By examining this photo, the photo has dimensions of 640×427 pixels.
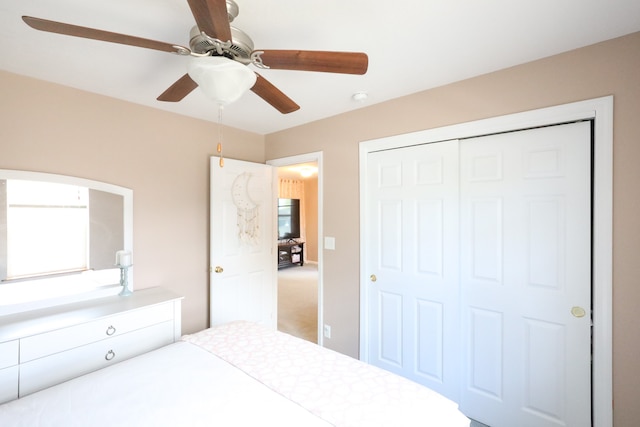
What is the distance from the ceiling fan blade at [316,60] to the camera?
1.12 meters

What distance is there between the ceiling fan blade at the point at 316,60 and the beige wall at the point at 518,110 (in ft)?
3.76

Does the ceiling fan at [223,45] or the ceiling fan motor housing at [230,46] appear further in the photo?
the ceiling fan motor housing at [230,46]

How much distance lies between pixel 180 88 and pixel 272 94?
477mm

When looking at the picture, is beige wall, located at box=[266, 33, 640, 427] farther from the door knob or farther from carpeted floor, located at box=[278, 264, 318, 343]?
carpeted floor, located at box=[278, 264, 318, 343]

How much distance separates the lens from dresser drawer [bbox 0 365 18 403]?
1.47 meters

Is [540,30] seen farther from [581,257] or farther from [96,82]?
[96,82]

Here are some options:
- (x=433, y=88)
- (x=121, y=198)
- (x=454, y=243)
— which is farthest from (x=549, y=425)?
(x=121, y=198)

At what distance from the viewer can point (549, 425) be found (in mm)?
1707

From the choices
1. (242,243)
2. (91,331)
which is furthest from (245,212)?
(91,331)

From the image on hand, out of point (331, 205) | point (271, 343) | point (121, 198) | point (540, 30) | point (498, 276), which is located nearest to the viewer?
point (540, 30)

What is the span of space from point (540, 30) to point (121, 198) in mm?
2964

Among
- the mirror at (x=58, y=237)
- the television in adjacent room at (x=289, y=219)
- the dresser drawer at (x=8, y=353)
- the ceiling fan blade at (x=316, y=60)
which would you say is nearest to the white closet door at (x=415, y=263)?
the ceiling fan blade at (x=316, y=60)

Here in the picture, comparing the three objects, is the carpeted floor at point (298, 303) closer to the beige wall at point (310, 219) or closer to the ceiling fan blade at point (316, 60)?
the beige wall at point (310, 219)

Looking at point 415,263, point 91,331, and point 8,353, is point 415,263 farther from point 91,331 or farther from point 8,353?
point 8,353
